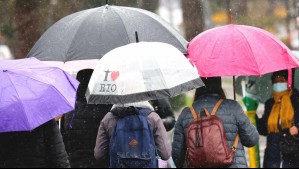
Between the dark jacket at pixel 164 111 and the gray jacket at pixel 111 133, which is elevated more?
the gray jacket at pixel 111 133

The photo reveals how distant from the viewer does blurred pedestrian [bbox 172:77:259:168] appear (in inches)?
234

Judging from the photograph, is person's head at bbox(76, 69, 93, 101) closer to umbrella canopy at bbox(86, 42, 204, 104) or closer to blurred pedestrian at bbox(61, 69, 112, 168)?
blurred pedestrian at bbox(61, 69, 112, 168)

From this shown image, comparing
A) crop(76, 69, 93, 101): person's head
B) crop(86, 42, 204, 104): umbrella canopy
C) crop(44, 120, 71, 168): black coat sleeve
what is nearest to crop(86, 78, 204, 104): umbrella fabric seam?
crop(86, 42, 204, 104): umbrella canopy

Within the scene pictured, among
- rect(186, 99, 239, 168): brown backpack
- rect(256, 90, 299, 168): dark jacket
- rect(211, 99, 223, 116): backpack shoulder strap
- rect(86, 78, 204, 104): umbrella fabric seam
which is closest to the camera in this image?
rect(86, 78, 204, 104): umbrella fabric seam

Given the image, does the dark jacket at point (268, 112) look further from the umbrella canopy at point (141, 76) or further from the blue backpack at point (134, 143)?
the blue backpack at point (134, 143)

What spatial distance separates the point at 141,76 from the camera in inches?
218

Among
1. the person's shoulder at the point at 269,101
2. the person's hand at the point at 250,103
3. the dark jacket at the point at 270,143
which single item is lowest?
the dark jacket at the point at 270,143

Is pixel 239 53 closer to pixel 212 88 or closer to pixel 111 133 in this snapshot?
→ pixel 212 88

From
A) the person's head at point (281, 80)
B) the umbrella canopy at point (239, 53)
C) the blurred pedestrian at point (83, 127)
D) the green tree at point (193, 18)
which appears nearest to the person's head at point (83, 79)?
the blurred pedestrian at point (83, 127)

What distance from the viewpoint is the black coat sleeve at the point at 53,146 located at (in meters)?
5.78

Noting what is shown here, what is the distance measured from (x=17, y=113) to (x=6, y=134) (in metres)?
0.31

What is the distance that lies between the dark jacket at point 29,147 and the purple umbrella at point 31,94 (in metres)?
0.20

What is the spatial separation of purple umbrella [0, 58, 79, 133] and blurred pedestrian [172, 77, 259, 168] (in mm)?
945

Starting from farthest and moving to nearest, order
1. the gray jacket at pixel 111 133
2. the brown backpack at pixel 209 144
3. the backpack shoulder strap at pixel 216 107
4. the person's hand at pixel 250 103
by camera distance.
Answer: the person's hand at pixel 250 103 < the backpack shoulder strap at pixel 216 107 < the brown backpack at pixel 209 144 < the gray jacket at pixel 111 133
